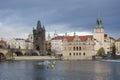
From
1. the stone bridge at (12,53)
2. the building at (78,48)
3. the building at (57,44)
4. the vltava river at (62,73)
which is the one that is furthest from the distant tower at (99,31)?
the vltava river at (62,73)

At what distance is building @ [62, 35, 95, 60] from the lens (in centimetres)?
14175

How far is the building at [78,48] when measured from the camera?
5581 inches

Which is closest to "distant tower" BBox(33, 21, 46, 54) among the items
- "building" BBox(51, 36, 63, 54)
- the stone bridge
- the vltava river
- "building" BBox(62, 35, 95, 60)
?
the stone bridge

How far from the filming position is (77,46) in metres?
145

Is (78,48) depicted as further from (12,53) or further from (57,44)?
(57,44)

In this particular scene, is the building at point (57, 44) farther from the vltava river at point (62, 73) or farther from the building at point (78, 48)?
the vltava river at point (62, 73)

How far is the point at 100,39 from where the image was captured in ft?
592

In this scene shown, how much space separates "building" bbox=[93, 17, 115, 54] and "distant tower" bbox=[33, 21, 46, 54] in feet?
Answer: 82.8

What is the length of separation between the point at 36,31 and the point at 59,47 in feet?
53.0

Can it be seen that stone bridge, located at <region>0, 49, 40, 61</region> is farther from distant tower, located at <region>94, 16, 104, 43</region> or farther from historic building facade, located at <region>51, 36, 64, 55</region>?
distant tower, located at <region>94, 16, 104, 43</region>

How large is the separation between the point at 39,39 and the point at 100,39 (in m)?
32.3

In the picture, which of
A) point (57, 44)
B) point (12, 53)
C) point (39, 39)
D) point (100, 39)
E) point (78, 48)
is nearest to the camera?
point (12, 53)

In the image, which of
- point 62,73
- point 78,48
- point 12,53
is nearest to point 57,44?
point 78,48

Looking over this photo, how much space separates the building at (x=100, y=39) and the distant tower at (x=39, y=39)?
82.8 ft
